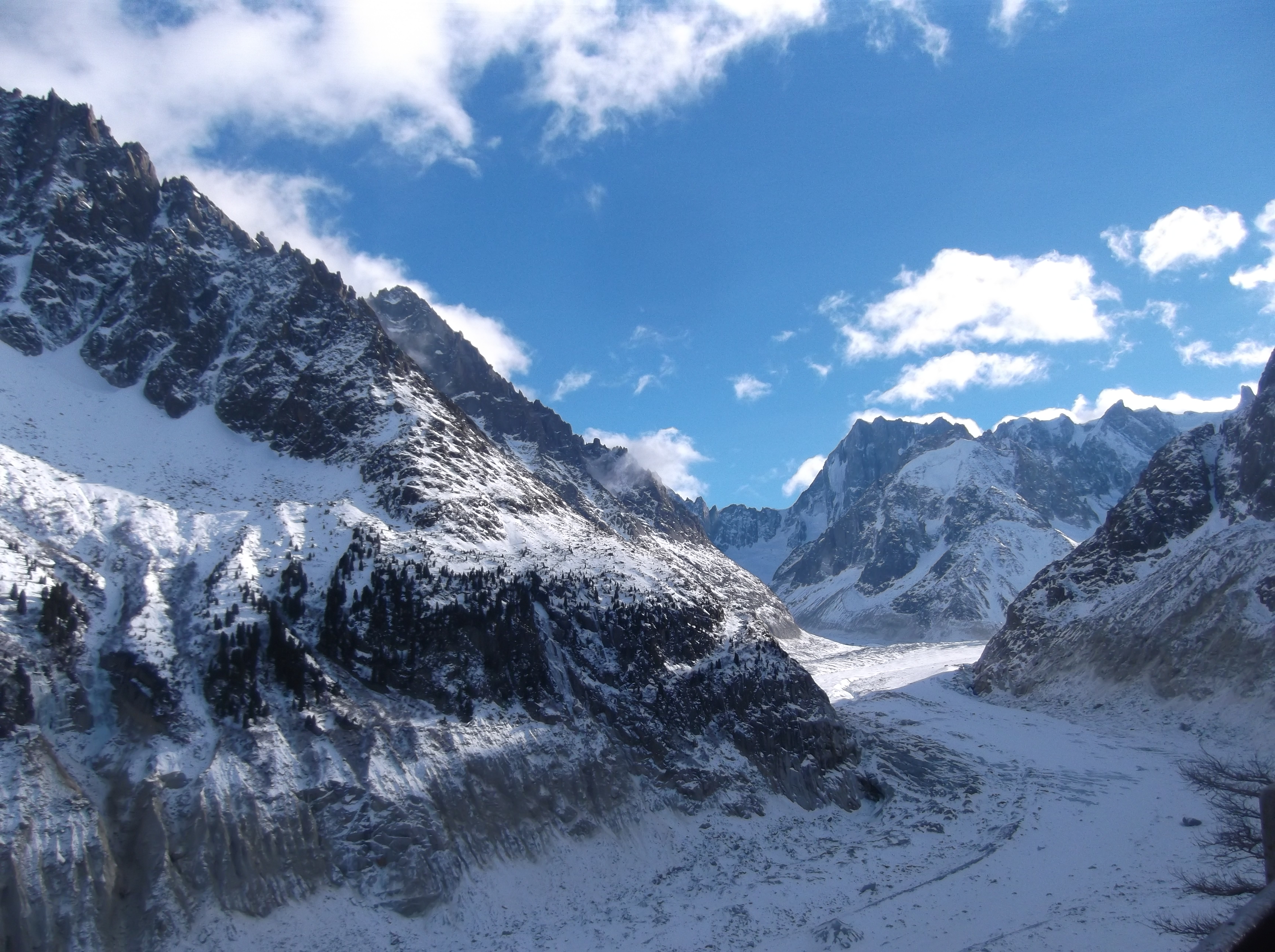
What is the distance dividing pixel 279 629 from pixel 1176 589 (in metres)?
75.7

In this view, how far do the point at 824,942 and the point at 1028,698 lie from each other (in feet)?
192

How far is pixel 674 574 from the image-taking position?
62.4m

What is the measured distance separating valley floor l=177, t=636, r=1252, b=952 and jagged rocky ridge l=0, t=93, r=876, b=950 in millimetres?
1547

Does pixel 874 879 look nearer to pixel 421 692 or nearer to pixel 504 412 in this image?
pixel 421 692

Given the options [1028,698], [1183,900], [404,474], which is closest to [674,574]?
[404,474]

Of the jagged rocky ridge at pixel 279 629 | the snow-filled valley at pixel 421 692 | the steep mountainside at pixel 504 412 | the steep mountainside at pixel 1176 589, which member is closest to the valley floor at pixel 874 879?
the snow-filled valley at pixel 421 692

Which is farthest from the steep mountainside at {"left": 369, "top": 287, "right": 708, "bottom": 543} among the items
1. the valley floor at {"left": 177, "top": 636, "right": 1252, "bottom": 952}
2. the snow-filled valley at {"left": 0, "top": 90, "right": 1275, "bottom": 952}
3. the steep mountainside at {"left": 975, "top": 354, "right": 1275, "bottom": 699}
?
the valley floor at {"left": 177, "top": 636, "right": 1252, "bottom": 952}

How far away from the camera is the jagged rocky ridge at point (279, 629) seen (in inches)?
1248

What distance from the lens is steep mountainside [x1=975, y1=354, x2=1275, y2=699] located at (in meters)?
65.2

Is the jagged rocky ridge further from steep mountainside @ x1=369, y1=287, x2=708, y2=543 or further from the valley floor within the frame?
steep mountainside @ x1=369, y1=287, x2=708, y2=543

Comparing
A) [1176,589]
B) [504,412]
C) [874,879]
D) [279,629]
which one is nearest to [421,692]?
[279,629]

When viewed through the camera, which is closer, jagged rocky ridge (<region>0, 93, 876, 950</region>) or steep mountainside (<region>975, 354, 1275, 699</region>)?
jagged rocky ridge (<region>0, 93, 876, 950</region>)

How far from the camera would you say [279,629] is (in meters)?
41.2

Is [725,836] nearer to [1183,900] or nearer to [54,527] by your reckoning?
[1183,900]
